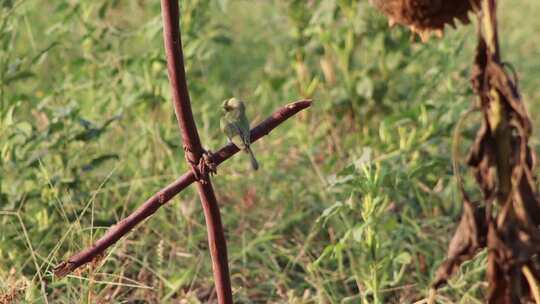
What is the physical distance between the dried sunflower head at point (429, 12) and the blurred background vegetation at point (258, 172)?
892 millimetres

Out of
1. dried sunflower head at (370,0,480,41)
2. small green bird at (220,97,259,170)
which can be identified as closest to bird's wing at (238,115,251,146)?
small green bird at (220,97,259,170)

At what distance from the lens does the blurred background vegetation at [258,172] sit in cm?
246

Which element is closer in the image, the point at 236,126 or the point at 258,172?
the point at 236,126

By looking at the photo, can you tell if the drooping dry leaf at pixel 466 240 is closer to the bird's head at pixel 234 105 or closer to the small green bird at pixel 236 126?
the small green bird at pixel 236 126

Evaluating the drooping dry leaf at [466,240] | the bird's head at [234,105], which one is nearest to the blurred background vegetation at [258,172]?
the bird's head at [234,105]

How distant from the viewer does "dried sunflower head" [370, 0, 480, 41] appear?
4.53ft

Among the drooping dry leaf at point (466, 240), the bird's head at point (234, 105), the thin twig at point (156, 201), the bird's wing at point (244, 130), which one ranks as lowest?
the drooping dry leaf at point (466, 240)

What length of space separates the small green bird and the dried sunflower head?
301 mm

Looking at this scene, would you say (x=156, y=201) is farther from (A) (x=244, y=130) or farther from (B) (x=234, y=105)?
(B) (x=234, y=105)

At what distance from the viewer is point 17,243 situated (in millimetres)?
2572

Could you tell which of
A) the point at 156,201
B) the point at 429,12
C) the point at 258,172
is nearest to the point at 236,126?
the point at 156,201

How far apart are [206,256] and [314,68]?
155cm

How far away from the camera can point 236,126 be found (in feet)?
5.69

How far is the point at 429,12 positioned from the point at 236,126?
0.46 meters
